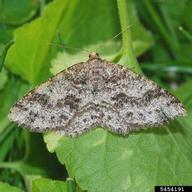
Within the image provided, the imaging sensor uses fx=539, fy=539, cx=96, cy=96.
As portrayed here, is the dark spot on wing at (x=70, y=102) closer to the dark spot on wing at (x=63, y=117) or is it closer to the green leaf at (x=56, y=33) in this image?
the dark spot on wing at (x=63, y=117)

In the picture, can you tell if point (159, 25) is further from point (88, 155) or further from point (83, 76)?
point (88, 155)

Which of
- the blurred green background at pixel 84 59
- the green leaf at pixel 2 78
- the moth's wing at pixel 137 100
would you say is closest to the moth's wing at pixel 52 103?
the blurred green background at pixel 84 59

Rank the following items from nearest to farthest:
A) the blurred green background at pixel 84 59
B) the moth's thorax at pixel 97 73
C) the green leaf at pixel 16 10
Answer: the blurred green background at pixel 84 59 < the moth's thorax at pixel 97 73 < the green leaf at pixel 16 10

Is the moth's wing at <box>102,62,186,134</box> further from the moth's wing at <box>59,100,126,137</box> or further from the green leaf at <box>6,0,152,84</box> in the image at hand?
the green leaf at <box>6,0,152,84</box>

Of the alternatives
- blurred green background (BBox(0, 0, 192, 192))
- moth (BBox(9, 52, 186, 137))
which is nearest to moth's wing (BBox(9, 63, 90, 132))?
moth (BBox(9, 52, 186, 137))

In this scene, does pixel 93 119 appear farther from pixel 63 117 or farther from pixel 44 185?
pixel 44 185

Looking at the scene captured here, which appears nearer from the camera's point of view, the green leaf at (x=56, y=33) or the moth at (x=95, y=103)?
the moth at (x=95, y=103)
